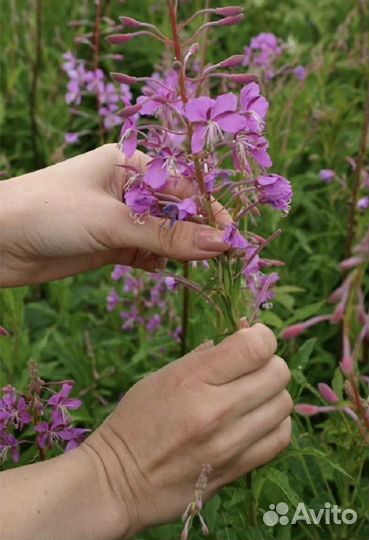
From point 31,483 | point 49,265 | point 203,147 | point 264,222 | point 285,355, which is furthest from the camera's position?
point 264,222

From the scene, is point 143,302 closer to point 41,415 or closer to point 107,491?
point 41,415

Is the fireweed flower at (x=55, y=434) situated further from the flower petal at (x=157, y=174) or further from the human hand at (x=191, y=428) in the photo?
the flower petal at (x=157, y=174)

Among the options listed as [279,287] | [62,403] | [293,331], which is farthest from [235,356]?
[279,287]

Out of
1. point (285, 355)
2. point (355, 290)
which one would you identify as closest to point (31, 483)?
point (355, 290)

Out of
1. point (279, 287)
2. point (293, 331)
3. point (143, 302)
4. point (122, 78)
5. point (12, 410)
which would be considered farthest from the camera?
point (143, 302)

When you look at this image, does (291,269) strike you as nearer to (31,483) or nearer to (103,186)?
(103,186)

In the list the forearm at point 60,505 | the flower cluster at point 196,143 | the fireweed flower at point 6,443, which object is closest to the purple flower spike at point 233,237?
the flower cluster at point 196,143

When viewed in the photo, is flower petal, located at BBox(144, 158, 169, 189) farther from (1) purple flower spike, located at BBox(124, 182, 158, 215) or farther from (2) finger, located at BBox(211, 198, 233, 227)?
(2) finger, located at BBox(211, 198, 233, 227)
